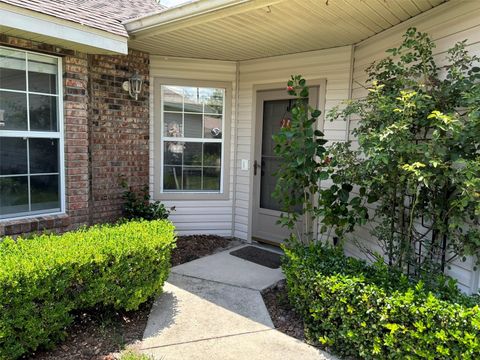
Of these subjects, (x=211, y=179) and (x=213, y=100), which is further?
(x=211, y=179)

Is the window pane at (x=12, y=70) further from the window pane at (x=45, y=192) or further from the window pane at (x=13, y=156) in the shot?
the window pane at (x=45, y=192)

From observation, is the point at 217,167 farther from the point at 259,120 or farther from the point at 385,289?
the point at 385,289

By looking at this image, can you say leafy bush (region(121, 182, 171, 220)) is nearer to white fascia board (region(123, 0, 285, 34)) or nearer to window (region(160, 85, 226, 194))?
window (region(160, 85, 226, 194))

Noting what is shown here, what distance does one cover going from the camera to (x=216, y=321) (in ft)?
9.60

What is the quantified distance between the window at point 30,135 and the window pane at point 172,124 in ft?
5.21

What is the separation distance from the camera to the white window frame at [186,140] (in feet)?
16.1

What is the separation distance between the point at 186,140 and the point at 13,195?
235cm

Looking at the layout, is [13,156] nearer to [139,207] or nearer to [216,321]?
[139,207]

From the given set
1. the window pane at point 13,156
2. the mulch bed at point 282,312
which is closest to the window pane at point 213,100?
the window pane at point 13,156

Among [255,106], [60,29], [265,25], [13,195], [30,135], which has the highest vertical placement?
[265,25]

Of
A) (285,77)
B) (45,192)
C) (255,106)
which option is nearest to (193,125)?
(255,106)

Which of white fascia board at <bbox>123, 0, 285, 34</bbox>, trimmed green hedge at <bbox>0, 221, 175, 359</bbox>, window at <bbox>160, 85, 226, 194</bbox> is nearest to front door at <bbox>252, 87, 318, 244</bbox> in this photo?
window at <bbox>160, 85, 226, 194</bbox>

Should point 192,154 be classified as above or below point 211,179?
above

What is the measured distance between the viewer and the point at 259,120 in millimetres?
4969
